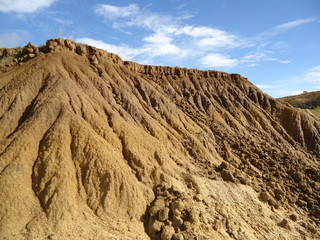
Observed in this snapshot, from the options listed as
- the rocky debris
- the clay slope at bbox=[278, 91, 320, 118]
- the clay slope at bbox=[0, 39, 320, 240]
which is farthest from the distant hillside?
the rocky debris

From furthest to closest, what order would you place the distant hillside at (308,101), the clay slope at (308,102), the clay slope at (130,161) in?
the distant hillside at (308,101) → the clay slope at (308,102) → the clay slope at (130,161)

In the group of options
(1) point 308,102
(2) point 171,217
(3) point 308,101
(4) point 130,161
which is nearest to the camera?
(2) point 171,217

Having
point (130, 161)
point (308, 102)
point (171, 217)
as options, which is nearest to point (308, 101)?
point (308, 102)

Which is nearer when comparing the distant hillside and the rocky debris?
the rocky debris

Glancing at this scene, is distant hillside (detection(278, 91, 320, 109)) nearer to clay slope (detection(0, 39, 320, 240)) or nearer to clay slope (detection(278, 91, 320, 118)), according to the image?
clay slope (detection(278, 91, 320, 118))

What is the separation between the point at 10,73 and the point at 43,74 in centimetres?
239

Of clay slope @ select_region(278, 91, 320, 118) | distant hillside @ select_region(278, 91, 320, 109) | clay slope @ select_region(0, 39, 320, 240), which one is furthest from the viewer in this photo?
distant hillside @ select_region(278, 91, 320, 109)

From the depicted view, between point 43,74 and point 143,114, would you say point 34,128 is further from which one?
point 143,114

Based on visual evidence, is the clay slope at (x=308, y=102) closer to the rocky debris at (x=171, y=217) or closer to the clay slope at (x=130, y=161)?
the clay slope at (x=130, y=161)

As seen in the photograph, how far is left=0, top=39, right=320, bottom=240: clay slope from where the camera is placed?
12.2m

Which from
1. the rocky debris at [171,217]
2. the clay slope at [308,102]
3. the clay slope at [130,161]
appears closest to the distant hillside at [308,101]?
the clay slope at [308,102]

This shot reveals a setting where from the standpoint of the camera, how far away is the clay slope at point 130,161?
40.0ft

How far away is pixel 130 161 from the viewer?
50.7 feet

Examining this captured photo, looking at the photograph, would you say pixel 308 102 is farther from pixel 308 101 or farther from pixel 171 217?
pixel 171 217
